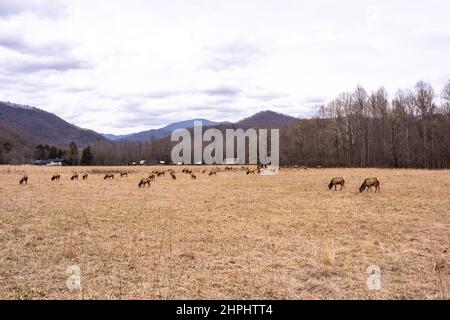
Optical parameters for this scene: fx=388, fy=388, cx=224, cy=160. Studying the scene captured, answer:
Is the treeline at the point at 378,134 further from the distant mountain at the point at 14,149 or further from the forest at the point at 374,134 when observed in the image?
the distant mountain at the point at 14,149

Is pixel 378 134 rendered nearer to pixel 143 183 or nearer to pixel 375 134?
pixel 375 134

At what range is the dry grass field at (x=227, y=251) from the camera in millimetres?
6547

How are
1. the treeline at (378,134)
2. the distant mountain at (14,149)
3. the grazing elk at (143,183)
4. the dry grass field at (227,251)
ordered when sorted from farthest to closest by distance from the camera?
the distant mountain at (14,149)
the treeline at (378,134)
the grazing elk at (143,183)
the dry grass field at (227,251)

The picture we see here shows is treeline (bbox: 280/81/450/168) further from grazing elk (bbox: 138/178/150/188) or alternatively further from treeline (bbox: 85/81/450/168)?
grazing elk (bbox: 138/178/150/188)

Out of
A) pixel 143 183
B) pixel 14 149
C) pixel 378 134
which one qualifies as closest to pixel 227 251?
pixel 143 183

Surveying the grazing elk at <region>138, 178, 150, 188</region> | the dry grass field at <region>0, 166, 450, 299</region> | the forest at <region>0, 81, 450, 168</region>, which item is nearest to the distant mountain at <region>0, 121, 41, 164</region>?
the forest at <region>0, 81, 450, 168</region>

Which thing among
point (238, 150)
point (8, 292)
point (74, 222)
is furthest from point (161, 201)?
point (238, 150)

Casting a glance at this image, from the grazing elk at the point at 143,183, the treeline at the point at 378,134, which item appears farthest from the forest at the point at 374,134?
the grazing elk at the point at 143,183

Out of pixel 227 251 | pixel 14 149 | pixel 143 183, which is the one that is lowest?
pixel 227 251

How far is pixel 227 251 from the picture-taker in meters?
9.19

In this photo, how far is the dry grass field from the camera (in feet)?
21.5
